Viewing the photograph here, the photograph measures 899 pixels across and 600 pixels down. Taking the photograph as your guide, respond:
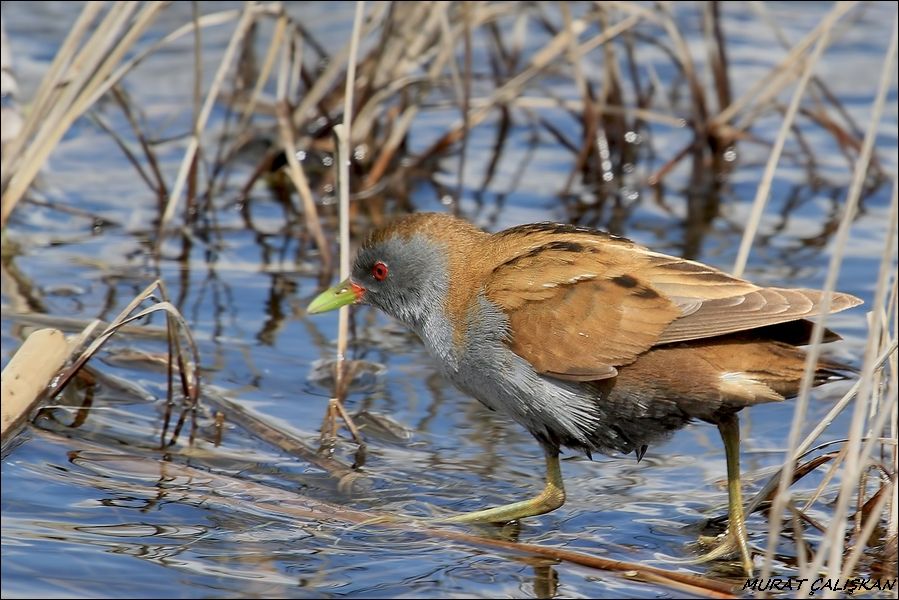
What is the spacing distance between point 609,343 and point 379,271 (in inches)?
42.9

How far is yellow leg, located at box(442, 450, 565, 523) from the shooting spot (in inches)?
165

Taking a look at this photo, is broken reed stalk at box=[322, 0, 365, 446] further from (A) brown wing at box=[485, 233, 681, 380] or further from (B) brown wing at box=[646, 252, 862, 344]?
(B) brown wing at box=[646, 252, 862, 344]

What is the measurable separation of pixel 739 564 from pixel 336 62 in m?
→ 4.15

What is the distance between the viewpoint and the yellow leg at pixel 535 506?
4203 mm

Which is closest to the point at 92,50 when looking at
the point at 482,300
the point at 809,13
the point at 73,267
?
the point at 73,267

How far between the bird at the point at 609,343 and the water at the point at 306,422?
0.31 meters

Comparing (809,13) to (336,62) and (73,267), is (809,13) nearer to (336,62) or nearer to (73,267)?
(336,62)

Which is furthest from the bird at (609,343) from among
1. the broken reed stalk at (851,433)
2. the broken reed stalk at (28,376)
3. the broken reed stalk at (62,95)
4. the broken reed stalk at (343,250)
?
the broken reed stalk at (62,95)

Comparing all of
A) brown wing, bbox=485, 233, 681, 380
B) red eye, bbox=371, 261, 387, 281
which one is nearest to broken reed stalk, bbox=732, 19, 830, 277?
brown wing, bbox=485, 233, 681, 380

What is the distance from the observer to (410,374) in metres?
5.61

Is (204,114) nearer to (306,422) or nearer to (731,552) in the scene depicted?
(306,422)

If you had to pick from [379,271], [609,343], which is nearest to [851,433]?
[609,343]

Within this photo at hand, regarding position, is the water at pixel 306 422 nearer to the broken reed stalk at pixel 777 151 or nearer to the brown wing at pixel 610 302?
the brown wing at pixel 610 302

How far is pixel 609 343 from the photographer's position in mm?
4027
